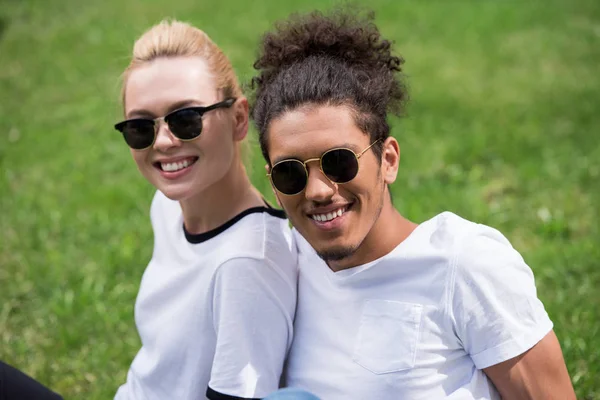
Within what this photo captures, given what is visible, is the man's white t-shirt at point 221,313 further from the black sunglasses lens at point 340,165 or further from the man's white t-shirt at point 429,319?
the black sunglasses lens at point 340,165

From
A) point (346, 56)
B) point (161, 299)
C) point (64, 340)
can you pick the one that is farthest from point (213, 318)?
point (64, 340)

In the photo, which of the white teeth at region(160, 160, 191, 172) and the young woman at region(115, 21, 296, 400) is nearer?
the young woman at region(115, 21, 296, 400)

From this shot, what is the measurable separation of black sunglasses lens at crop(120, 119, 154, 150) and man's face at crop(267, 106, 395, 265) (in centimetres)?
53

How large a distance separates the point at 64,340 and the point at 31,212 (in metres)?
1.67

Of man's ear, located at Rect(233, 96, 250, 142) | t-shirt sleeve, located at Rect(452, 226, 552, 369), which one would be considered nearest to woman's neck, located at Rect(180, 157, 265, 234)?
man's ear, located at Rect(233, 96, 250, 142)

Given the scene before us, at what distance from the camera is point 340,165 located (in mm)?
2193

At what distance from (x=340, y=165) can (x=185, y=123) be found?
2.23 feet

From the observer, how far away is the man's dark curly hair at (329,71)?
7.46 ft

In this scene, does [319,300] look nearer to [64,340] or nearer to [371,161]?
[371,161]

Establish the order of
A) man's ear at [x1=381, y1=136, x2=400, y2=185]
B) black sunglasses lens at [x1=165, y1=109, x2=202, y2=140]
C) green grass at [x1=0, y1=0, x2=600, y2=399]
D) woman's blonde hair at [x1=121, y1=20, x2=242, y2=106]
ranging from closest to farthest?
1. man's ear at [x1=381, y1=136, x2=400, y2=185]
2. black sunglasses lens at [x1=165, y1=109, x2=202, y2=140]
3. woman's blonde hair at [x1=121, y1=20, x2=242, y2=106]
4. green grass at [x1=0, y1=0, x2=600, y2=399]

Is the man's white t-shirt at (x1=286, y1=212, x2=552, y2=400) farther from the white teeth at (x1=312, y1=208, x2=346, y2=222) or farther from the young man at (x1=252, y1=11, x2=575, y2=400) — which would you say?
the white teeth at (x1=312, y1=208, x2=346, y2=222)

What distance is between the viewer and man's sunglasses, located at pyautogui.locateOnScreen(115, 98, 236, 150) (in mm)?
2615

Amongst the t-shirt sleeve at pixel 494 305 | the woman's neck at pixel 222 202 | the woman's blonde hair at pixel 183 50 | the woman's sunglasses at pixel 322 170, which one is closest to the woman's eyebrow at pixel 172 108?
the woman's blonde hair at pixel 183 50

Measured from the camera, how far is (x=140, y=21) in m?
9.12
